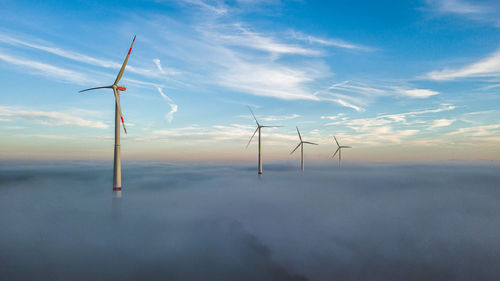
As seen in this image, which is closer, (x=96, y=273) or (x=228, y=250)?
(x=96, y=273)

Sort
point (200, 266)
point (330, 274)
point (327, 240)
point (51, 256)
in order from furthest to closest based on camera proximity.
Result: point (327, 240)
point (51, 256)
point (200, 266)
point (330, 274)

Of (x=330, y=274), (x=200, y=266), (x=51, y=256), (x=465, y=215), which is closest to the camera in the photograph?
(x=330, y=274)

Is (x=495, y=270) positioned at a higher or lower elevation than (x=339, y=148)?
lower

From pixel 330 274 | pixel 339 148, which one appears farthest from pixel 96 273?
pixel 339 148

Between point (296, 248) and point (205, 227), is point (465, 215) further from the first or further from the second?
point (205, 227)

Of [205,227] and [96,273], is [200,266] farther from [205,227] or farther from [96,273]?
[205,227]

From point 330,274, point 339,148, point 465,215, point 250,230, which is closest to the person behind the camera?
point 330,274

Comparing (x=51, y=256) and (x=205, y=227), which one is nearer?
(x=51, y=256)

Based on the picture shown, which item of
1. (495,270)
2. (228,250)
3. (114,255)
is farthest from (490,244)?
(114,255)

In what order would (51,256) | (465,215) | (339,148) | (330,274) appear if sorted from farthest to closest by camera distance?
(339,148) < (465,215) < (51,256) < (330,274)
